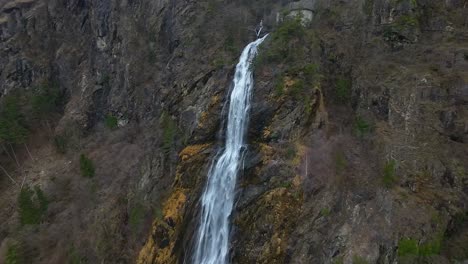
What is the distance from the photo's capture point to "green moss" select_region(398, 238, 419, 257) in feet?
64.0

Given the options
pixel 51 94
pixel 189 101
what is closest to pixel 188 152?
pixel 189 101

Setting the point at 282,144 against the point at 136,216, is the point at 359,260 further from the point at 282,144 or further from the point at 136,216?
the point at 136,216

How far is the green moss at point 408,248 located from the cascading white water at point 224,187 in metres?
9.15

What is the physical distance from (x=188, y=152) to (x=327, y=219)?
10.8m

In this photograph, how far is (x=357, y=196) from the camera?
22.7 metres

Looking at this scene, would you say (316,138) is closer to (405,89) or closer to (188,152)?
(405,89)

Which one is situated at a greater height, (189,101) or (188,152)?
(189,101)

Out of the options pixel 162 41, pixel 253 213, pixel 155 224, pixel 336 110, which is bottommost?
pixel 155 224

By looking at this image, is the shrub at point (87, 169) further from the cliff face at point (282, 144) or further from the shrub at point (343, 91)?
the shrub at point (343, 91)

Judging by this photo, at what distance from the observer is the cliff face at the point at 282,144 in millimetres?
21812

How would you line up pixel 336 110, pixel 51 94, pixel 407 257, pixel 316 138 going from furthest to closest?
1. pixel 51 94
2. pixel 336 110
3. pixel 316 138
4. pixel 407 257

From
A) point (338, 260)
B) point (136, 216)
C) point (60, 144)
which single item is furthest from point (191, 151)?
point (60, 144)

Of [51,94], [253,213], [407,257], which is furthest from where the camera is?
[51,94]

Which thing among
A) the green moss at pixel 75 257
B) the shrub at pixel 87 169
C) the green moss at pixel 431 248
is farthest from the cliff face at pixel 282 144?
the shrub at pixel 87 169
